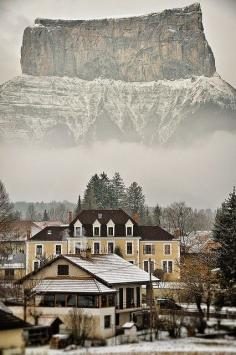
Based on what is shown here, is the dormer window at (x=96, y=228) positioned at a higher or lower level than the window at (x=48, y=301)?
higher

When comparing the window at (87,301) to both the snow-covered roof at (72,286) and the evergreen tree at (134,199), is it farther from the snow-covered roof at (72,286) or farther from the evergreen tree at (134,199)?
the evergreen tree at (134,199)

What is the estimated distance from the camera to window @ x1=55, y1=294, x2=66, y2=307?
98.8 feet

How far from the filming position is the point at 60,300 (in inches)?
1191

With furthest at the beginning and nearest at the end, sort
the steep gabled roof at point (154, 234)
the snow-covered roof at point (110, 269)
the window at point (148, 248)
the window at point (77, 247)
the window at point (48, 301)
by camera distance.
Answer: the steep gabled roof at point (154, 234) → the window at point (148, 248) → the window at point (77, 247) → the snow-covered roof at point (110, 269) → the window at point (48, 301)

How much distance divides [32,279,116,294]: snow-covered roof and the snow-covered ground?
352cm

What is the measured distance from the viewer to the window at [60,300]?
3012cm

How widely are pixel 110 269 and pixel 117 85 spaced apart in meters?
149

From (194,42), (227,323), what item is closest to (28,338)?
(227,323)

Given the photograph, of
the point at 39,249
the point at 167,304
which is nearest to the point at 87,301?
the point at 167,304

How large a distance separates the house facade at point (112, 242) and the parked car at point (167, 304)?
18.9 m

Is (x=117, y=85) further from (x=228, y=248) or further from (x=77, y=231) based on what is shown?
(x=228, y=248)

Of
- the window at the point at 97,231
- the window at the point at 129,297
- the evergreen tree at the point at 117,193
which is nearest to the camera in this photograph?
the window at the point at 129,297

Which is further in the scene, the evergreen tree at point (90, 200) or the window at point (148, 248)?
the evergreen tree at point (90, 200)

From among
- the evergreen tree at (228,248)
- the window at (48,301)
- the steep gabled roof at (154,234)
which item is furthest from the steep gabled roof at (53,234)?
the window at (48,301)
